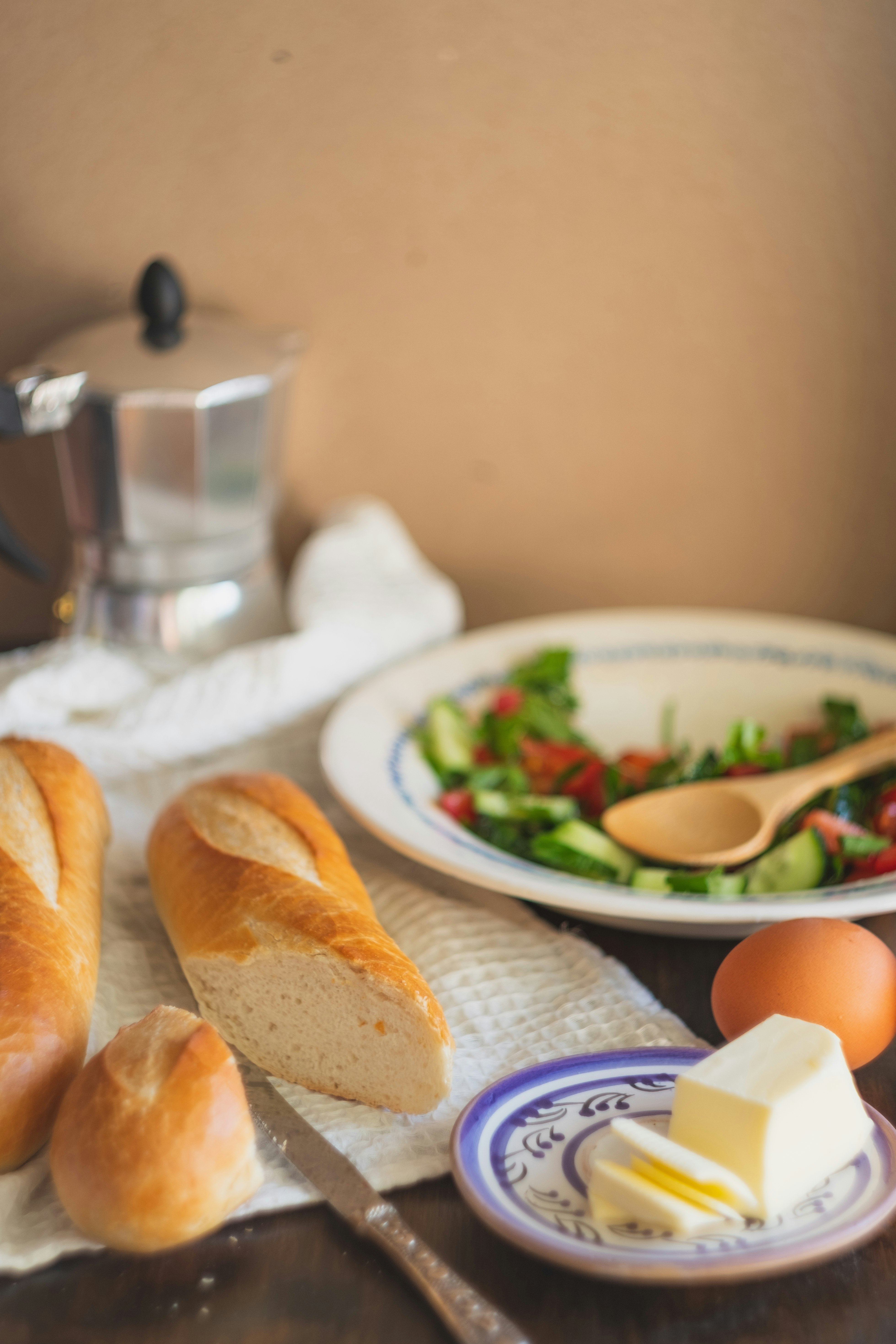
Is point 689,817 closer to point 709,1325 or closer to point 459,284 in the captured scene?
point 709,1325

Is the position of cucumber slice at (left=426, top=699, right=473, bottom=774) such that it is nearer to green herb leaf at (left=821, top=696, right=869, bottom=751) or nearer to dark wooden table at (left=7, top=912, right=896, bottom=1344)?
green herb leaf at (left=821, top=696, right=869, bottom=751)

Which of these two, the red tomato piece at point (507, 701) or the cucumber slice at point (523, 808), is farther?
the red tomato piece at point (507, 701)

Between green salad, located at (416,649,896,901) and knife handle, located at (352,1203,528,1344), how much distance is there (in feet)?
1.16

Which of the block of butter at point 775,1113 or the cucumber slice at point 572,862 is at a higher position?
the block of butter at point 775,1113

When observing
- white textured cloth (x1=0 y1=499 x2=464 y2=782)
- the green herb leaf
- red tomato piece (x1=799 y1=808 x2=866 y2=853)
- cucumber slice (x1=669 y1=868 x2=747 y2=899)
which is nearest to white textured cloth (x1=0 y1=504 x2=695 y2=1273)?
white textured cloth (x1=0 y1=499 x2=464 y2=782)

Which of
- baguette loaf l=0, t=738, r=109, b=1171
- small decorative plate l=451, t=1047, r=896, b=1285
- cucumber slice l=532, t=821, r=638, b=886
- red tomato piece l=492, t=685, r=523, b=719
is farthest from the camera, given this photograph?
red tomato piece l=492, t=685, r=523, b=719

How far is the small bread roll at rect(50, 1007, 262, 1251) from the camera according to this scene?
1.77ft

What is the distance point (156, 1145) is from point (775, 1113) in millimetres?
311

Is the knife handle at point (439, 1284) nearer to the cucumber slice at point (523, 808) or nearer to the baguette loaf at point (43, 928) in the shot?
the baguette loaf at point (43, 928)

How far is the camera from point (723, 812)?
974 millimetres

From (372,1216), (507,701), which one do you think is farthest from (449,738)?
(372,1216)

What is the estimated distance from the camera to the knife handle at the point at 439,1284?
494mm

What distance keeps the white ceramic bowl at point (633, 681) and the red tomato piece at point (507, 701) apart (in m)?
0.02

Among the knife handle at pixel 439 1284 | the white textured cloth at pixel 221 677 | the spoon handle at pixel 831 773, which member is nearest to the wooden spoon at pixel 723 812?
the spoon handle at pixel 831 773
